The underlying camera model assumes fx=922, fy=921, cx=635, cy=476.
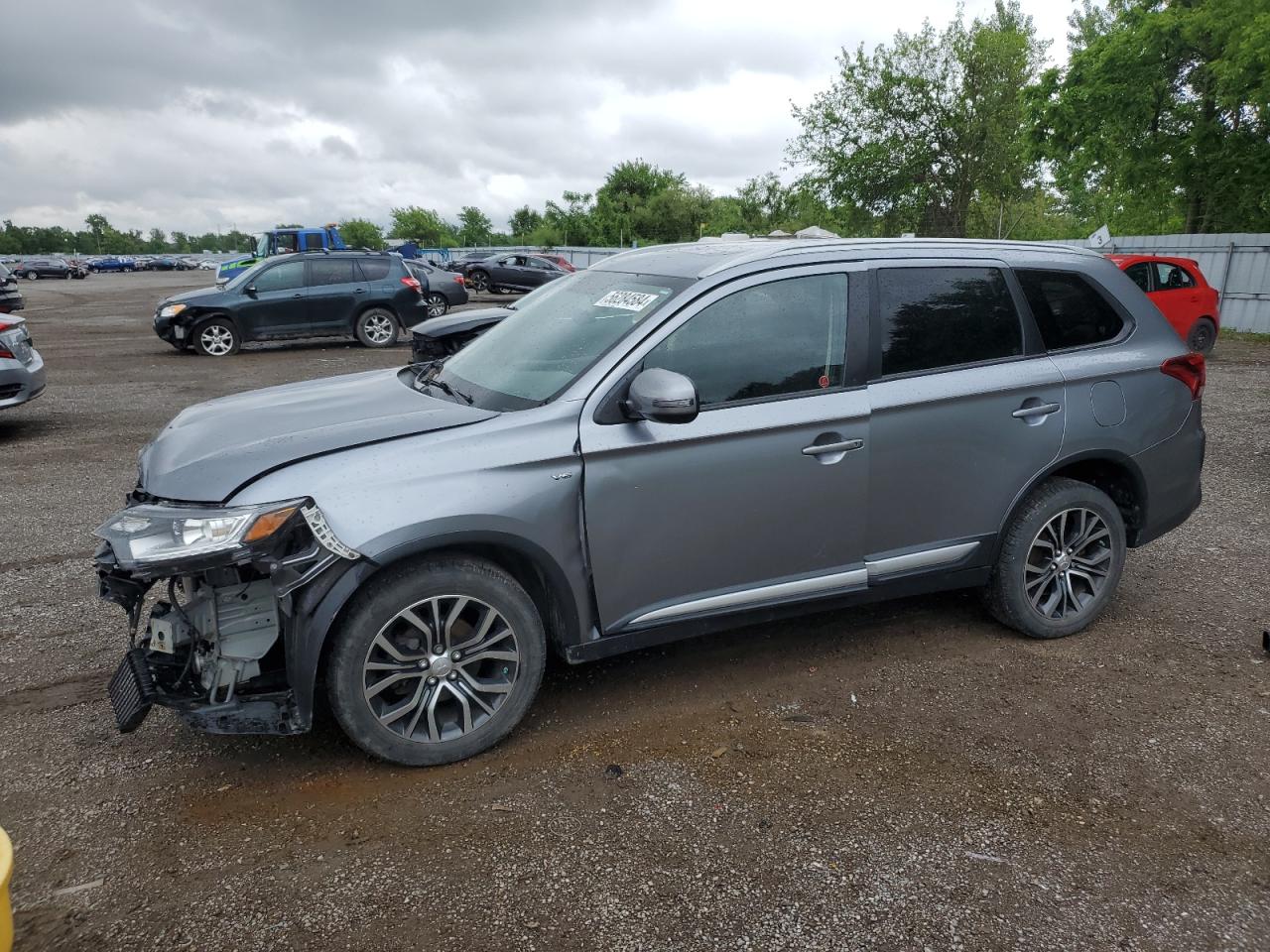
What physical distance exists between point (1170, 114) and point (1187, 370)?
28.0m

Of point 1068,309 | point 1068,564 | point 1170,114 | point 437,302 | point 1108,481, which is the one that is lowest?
point 437,302

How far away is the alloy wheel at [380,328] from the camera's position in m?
16.4

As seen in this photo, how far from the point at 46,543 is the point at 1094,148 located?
3031 cm

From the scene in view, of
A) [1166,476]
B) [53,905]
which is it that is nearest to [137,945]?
[53,905]

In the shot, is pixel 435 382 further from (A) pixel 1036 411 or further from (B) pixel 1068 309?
(B) pixel 1068 309

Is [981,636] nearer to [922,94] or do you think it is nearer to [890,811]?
[890,811]

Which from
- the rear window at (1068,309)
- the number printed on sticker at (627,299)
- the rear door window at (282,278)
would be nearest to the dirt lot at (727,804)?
the rear window at (1068,309)

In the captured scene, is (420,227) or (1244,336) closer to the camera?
(1244,336)

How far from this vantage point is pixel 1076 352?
14.1ft

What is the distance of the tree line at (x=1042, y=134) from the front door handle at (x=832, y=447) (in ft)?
79.2

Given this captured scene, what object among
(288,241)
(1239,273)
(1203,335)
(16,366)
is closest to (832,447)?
(16,366)

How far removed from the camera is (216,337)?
15.3 meters

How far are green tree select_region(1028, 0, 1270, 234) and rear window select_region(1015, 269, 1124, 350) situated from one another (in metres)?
23.8

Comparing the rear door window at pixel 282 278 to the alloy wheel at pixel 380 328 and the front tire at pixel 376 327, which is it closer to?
the front tire at pixel 376 327
